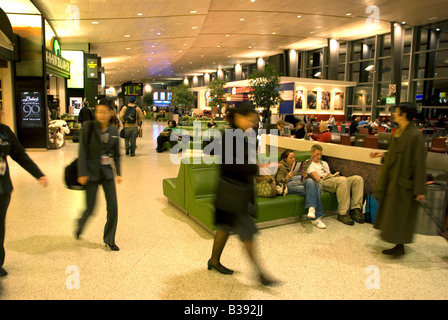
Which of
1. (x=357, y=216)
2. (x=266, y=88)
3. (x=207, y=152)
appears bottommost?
(x=357, y=216)

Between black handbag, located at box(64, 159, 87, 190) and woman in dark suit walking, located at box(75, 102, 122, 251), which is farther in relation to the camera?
black handbag, located at box(64, 159, 87, 190)

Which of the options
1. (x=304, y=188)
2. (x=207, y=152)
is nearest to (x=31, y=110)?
(x=207, y=152)

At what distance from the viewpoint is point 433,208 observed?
146 inches

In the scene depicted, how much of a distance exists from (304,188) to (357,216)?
80 centimetres

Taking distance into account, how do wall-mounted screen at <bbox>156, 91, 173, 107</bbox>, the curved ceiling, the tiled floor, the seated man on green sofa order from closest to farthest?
the tiled floor
the seated man on green sofa
the curved ceiling
wall-mounted screen at <bbox>156, 91, 173, 107</bbox>

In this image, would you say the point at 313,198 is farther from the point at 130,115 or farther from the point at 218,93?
the point at 218,93

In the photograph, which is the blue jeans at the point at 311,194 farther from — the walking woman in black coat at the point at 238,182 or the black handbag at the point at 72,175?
the black handbag at the point at 72,175

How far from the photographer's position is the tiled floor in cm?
279

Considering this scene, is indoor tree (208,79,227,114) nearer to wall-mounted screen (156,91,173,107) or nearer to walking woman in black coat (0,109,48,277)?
walking woman in black coat (0,109,48,277)

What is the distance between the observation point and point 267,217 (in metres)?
4.16

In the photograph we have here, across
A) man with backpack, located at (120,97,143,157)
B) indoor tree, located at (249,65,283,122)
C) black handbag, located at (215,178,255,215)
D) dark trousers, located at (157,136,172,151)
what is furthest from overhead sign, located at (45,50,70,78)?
black handbag, located at (215,178,255,215)

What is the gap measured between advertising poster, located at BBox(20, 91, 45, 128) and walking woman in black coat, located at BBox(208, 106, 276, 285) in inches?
389
